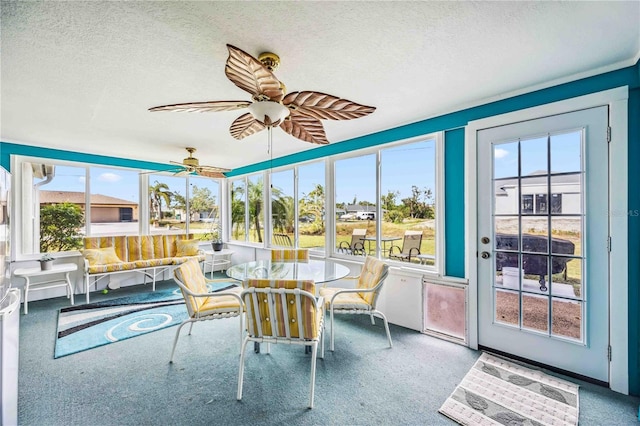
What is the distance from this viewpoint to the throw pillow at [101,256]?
4.19 m

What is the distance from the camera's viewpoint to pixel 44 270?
12.3 ft

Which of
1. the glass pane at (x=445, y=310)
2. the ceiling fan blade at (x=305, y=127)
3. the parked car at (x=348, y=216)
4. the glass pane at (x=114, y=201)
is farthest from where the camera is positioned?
the glass pane at (x=114, y=201)

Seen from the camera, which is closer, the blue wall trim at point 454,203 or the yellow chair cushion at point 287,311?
the yellow chair cushion at point 287,311

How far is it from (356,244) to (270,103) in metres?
2.64

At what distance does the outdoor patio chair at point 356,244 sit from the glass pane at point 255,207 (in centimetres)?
227

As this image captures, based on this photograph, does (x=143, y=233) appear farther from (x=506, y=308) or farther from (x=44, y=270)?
(x=506, y=308)

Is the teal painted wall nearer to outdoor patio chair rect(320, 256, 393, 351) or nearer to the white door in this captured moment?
the white door

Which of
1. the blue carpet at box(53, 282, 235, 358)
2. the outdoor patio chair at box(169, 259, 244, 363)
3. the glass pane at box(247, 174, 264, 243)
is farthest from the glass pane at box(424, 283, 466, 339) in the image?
the glass pane at box(247, 174, 264, 243)

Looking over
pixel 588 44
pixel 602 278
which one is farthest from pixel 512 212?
pixel 588 44

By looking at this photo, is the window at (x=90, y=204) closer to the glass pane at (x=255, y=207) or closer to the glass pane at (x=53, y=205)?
the glass pane at (x=53, y=205)

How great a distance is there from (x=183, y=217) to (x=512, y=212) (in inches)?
238

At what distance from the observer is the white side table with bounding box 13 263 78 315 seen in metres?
→ 3.61

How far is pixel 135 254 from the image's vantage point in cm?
495

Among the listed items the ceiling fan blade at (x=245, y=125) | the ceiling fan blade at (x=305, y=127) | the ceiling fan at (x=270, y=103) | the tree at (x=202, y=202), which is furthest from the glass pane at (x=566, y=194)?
the tree at (x=202, y=202)
